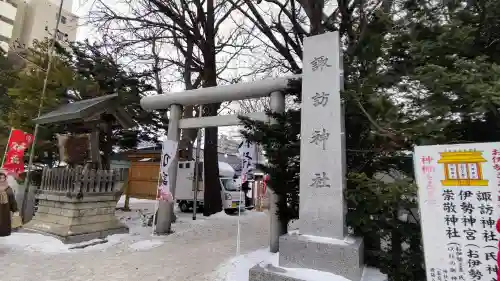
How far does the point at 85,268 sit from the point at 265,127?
383 cm

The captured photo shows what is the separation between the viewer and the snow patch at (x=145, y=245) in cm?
593

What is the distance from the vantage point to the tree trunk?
34.0 ft

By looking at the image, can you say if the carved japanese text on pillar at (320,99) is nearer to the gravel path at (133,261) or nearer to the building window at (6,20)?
the gravel path at (133,261)

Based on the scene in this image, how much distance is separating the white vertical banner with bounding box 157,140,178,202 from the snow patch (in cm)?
103

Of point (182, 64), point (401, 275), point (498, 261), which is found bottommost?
point (401, 275)

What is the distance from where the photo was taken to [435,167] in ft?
9.11

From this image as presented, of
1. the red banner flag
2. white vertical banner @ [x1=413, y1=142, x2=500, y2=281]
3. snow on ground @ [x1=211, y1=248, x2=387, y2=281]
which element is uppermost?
the red banner flag

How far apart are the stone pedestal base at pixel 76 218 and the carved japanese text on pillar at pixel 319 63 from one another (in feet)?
19.3

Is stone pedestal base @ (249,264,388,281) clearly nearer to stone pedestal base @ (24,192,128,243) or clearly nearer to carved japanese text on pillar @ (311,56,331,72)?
carved japanese text on pillar @ (311,56,331,72)

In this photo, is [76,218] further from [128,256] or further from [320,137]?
[320,137]

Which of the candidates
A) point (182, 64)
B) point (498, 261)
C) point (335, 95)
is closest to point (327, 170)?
point (335, 95)

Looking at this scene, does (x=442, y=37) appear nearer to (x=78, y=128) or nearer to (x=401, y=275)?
(x=401, y=275)

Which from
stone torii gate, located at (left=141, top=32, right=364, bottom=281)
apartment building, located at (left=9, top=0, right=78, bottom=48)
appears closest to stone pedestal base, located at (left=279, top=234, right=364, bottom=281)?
stone torii gate, located at (left=141, top=32, right=364, bottom=281)

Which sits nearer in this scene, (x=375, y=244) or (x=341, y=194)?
(x=341, y=194)
